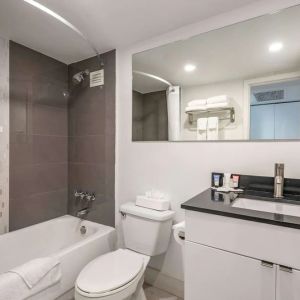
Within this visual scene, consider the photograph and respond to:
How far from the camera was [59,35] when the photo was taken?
71.2 inches

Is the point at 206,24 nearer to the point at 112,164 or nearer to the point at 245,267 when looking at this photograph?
the point at 112,164

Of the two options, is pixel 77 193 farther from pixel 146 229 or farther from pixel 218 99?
pixel 218 99

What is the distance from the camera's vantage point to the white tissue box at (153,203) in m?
1.68

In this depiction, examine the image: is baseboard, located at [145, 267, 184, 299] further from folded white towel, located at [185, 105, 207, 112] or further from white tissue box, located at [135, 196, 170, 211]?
folded white towel, located at [185, 105, 207, 112]


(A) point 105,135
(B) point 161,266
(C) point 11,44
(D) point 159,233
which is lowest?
(B) point 161,266

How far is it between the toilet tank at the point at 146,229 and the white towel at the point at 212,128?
653 mm

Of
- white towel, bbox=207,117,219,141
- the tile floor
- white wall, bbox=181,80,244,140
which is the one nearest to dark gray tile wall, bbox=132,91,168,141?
white wall, bbox=181,80,244,140

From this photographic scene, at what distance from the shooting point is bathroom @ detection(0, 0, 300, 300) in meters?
1.33

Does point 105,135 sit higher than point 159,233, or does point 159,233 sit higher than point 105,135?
point 105,135

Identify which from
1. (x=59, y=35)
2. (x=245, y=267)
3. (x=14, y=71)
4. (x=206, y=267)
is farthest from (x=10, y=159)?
(x=245, y=267)

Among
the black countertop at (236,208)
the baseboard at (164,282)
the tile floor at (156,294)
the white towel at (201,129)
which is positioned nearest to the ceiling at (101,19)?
the white towel at (201,129)

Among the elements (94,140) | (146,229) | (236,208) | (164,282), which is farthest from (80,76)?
(164,282)

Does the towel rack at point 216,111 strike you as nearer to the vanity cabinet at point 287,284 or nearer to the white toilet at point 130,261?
the white toilet at point 130,261

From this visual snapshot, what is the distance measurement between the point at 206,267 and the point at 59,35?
6.53 ft
